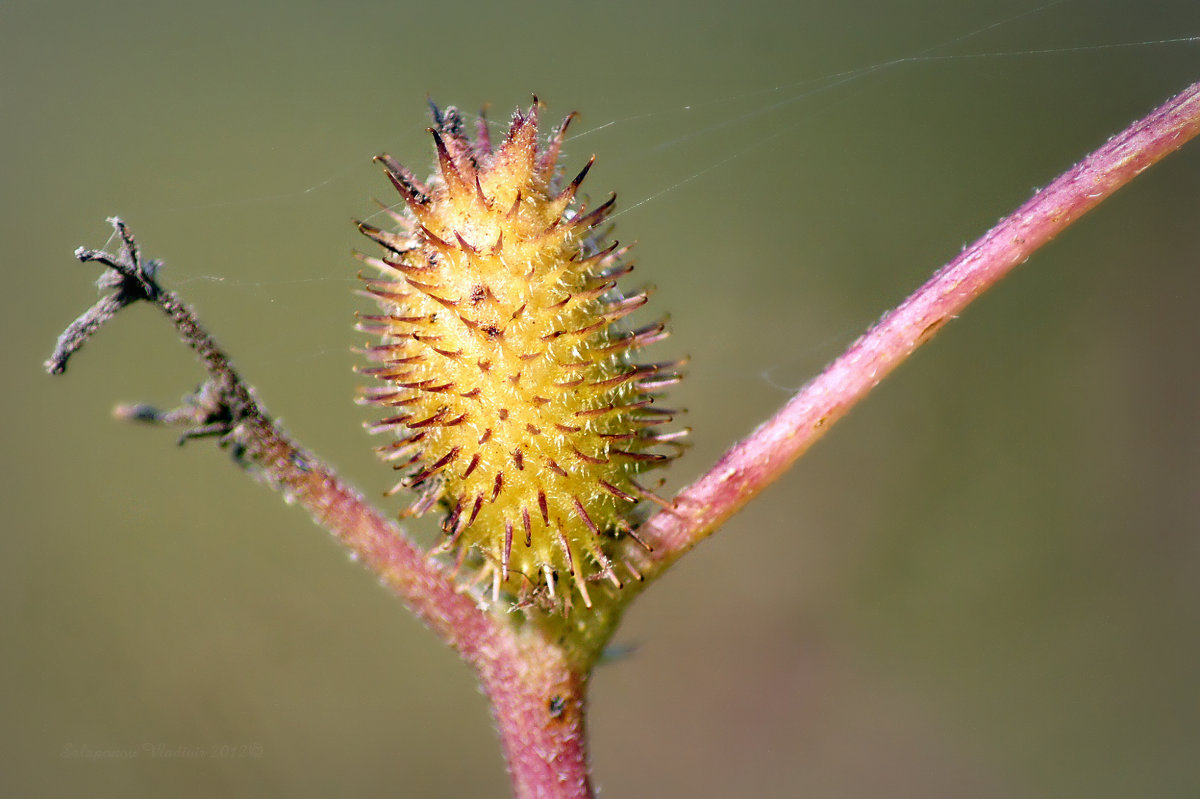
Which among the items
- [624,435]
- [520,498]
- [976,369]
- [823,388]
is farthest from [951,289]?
[976,369]

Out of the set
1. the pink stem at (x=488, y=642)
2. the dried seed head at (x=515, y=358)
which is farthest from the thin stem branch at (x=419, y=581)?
the dried seed head at (x=515, y=358)

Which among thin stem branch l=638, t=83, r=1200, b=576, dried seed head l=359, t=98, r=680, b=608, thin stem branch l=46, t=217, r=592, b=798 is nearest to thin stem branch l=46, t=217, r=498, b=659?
thin stem branch l=46, t=217, r=592, b=798

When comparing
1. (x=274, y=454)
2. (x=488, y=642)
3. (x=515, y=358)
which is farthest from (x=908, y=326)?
(x=274, y=454)

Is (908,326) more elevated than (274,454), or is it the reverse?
(274,454)

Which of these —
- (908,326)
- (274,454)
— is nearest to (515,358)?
(274,454)

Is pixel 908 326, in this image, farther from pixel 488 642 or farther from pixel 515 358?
pixel 488 642

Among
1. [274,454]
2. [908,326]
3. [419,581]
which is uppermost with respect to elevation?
[274,454]

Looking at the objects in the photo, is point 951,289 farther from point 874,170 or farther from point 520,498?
point 874,170

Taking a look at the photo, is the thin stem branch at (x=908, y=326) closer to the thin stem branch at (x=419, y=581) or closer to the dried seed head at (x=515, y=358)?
the dried seed head at (x=515, y=358)

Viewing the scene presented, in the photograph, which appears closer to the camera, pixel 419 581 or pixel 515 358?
pixel 515 358
